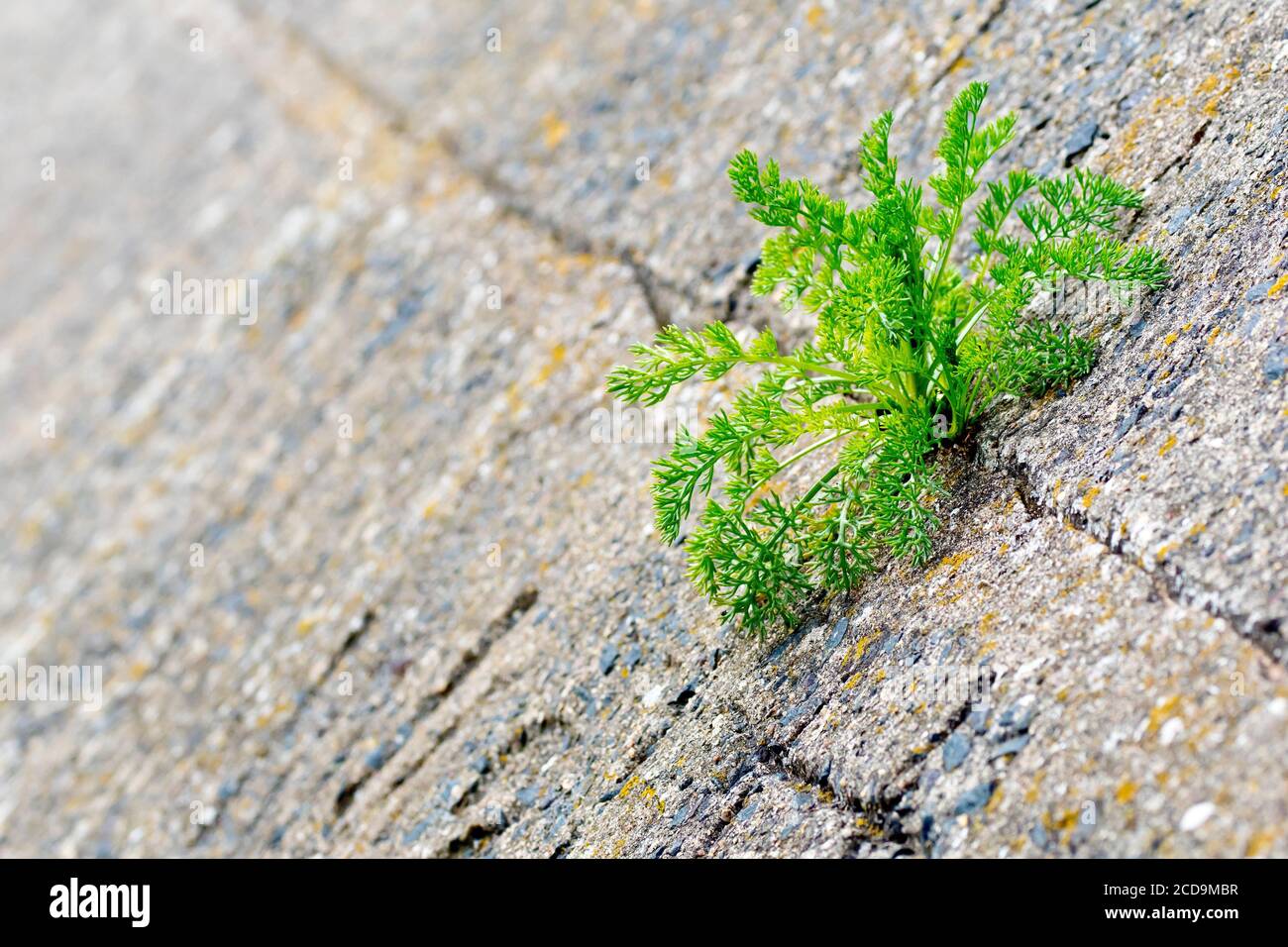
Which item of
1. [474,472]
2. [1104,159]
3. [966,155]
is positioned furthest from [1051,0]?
[474,472]

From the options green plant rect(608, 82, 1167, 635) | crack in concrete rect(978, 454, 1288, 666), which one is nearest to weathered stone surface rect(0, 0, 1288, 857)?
crack in concrete rect(978, 454, 1288, 666)

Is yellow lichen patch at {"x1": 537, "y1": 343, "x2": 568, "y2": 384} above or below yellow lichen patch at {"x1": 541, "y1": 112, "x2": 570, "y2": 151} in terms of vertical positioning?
below

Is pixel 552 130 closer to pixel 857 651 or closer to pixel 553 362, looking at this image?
pixel 553 362

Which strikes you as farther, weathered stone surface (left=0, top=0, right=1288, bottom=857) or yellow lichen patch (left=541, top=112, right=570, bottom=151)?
yellow lichen patch (left=541, top=112, right=570, bottom=151)

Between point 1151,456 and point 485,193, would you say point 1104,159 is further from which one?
point 485,193
